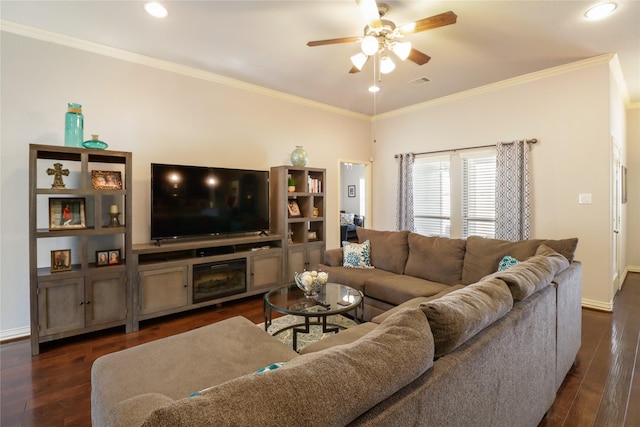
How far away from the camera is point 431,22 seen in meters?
2.25

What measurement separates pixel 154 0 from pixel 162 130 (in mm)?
1498

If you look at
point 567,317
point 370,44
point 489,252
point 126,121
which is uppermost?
point 370,44

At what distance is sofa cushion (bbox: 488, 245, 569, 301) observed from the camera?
5.17 feet

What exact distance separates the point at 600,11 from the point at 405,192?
10.7ft

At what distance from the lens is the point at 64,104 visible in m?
3.12

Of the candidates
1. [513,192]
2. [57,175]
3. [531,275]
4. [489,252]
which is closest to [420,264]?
[489,252]

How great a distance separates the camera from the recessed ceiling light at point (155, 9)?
2563 mm

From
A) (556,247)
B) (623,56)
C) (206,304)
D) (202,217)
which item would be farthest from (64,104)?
(623,56)

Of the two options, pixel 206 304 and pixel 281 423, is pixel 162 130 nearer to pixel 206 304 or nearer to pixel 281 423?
pixel 206 304

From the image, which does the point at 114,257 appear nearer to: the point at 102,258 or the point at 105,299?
the point at 102,258

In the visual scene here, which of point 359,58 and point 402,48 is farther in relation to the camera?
point 359,58

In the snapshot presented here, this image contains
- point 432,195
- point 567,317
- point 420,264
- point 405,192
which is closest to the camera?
point 567,317

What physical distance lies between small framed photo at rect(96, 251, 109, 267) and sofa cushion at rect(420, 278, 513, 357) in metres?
3.16

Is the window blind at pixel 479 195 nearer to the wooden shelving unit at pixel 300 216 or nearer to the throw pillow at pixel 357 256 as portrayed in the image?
the throw pillow at pixel 357 256
